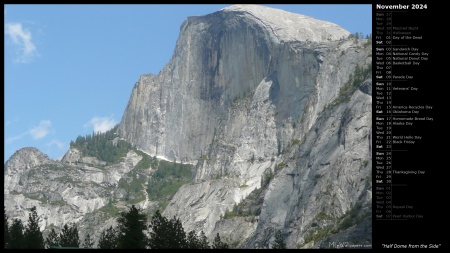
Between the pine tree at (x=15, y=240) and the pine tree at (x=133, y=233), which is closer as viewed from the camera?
the pine tree at (x=133, y=233)

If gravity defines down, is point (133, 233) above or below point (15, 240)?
above

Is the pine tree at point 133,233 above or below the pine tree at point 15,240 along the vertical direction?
above

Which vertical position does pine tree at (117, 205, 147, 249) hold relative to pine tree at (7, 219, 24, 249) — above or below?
above

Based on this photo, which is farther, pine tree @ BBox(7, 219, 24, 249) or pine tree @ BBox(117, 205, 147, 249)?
pine tree @ BBox(7, 219, 24, 249)

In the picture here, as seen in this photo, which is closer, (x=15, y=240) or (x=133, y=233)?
(x=133, y=233)
